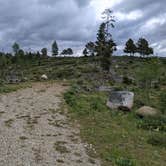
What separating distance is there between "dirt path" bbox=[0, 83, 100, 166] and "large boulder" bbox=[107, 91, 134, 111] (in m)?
6.61

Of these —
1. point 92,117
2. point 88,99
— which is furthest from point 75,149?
point 88,99

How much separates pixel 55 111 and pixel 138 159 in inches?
545

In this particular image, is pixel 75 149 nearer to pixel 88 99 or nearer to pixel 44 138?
pixel 44 138

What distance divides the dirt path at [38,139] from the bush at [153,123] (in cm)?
633

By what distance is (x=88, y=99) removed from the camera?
39438mm

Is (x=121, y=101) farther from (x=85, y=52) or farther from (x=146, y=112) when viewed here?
(x=85, y=52)

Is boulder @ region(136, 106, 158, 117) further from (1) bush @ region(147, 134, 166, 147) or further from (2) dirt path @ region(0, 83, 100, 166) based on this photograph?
(1) bush @ region(147, 134, 166, 147)

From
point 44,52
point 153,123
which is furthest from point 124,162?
point 44,52

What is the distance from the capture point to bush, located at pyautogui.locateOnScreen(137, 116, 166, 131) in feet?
90.7

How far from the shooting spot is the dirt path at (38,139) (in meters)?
16.5

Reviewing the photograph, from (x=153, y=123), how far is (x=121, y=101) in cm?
821

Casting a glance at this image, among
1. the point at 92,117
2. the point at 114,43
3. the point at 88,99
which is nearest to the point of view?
the point at 92,117

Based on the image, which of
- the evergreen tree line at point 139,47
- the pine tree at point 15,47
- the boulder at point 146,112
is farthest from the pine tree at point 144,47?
the boulder at point 146,112

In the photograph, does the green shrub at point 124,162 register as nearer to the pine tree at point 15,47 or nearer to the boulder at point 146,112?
the boulder at point 146,112
